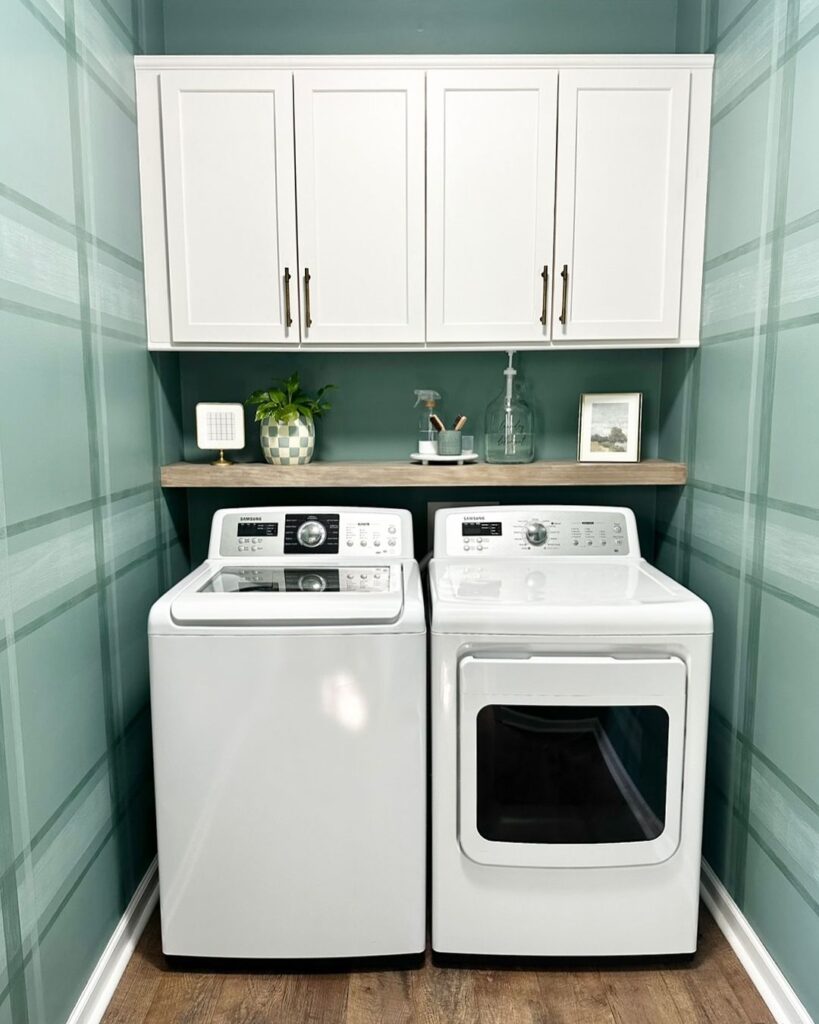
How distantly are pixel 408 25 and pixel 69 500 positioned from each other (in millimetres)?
1711

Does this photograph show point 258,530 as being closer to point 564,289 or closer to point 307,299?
point 307,299

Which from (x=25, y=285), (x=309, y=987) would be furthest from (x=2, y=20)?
(x=309, y=987)

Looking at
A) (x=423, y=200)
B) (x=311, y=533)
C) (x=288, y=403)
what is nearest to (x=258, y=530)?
(x=311, y=533)

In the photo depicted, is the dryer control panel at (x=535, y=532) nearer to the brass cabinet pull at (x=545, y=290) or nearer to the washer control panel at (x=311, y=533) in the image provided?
the washer control panel at (x=311, y=533)

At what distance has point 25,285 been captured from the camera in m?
1.30

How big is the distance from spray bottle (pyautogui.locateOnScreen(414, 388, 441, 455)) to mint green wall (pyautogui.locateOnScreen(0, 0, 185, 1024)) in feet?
2.61

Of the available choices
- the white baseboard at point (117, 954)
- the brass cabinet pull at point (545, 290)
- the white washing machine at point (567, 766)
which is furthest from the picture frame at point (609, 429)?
the white baseboard at point (117, 954)

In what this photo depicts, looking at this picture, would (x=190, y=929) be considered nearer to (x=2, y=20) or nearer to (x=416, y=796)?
(x=416, y=796)

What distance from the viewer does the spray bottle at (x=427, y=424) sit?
7.14ft

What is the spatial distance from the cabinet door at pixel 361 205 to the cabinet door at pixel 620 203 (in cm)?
40

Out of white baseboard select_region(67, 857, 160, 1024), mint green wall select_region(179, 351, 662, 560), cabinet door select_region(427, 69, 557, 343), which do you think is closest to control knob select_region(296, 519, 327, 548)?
mint green wall select_region(179, 351, 662, 560)

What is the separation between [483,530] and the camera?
204cm

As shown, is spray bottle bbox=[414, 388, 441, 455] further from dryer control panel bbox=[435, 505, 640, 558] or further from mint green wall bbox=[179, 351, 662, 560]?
dryer control panel bbox=[435, 505, 640, 558]

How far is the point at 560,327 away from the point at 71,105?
50.3 inches
